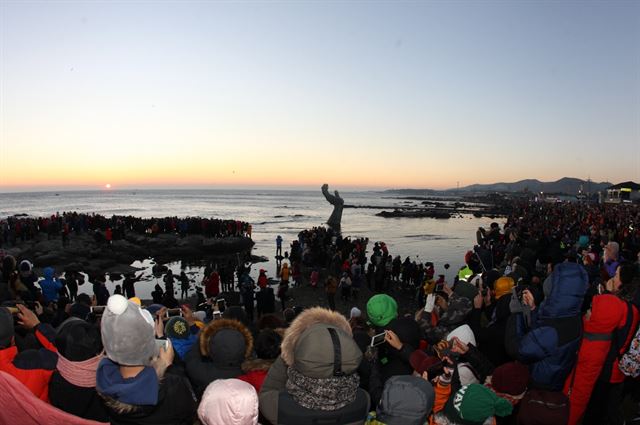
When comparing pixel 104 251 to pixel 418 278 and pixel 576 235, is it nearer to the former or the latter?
pixel 418 278

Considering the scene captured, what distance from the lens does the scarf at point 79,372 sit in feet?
8.79

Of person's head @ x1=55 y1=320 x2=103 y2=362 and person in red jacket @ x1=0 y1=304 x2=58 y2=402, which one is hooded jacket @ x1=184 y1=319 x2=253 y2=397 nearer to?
person's head @ x1=55 y1=320 x2=103 y2=362

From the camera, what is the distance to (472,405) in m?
2.75

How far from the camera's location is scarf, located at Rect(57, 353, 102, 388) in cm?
268

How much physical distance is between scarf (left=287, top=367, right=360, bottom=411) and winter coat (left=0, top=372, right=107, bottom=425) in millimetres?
1429

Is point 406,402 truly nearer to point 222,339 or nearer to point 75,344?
point 222,339

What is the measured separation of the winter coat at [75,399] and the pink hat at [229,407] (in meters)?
1.04

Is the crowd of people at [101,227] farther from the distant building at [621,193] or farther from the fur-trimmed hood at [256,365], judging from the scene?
the distant building at [621,193]

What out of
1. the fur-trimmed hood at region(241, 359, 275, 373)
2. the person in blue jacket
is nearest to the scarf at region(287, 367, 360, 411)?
the fur-trimmed hood at region(241, 359, 275, 373)

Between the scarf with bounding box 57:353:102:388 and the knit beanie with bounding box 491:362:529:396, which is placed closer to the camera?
the scarf with bounding box 57:353:102:388

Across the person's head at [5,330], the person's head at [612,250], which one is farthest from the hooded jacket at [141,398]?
the person's head at [612,250]

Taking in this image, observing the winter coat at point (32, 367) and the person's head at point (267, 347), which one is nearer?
the winter coat at point (32, 367)

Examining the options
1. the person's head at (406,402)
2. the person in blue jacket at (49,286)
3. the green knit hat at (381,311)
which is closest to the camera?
the person's head at (406,402)

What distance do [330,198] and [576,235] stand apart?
21966 mm
